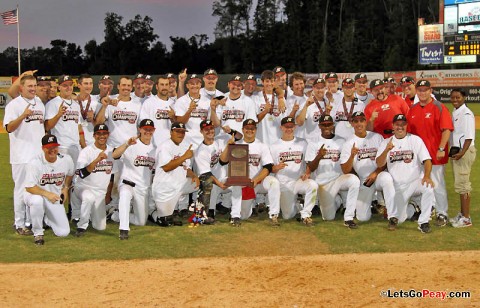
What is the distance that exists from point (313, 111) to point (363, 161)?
164 centimetres

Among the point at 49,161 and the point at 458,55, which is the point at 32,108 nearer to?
the point at 49,161

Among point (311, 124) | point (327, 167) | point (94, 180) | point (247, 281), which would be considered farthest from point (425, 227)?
point (94, 180)

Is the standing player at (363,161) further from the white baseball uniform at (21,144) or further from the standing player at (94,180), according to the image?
the white baseball uniform at (21,144)

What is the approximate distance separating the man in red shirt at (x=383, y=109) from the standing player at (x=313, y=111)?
877 mm

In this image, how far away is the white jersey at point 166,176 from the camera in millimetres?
9281

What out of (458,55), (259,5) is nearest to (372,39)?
(259,5)

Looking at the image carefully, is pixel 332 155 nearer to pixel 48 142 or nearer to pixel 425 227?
pixel 425 227

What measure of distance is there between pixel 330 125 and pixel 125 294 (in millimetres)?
5131

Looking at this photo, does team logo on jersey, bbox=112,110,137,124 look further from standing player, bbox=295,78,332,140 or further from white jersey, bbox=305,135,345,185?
white jersey, bbox=305,135,345,185

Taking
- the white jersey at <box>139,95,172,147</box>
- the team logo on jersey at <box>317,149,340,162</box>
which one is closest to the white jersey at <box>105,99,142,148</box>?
the white jersey at <box>139,95,172,147</box>

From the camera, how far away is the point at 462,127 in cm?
900

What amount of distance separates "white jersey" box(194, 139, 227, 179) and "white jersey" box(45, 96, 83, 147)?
7.29 feet

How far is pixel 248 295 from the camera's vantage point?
5879 mm

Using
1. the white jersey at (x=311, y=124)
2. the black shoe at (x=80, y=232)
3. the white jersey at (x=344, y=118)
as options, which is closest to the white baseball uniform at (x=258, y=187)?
the white jersey at (x=311, y=124)
